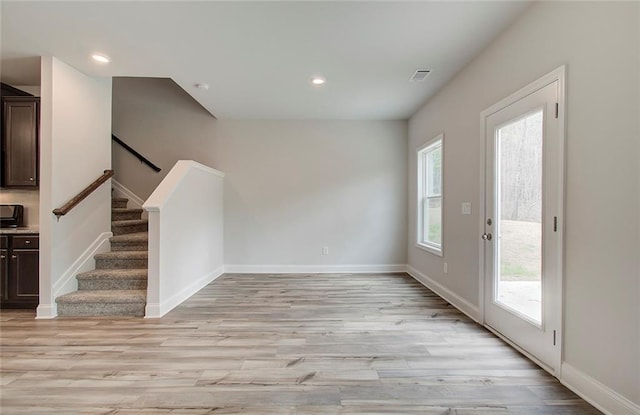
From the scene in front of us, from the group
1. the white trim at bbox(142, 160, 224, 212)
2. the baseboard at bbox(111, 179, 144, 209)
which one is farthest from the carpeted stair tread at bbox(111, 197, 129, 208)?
the white trim at bbox(142, 160, 224, 212)

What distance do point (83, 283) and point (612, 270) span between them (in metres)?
4.72

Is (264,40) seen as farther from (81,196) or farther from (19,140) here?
(19,140)

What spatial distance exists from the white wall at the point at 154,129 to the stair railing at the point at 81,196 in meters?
1.36

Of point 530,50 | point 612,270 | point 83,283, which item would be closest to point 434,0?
point 530,50

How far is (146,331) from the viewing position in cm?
268

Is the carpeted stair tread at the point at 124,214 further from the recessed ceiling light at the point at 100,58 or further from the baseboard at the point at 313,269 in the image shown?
the recessed ceiling light at the point at 100,58

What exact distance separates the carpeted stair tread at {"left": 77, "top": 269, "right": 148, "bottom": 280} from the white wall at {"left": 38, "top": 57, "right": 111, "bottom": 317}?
0.19 m

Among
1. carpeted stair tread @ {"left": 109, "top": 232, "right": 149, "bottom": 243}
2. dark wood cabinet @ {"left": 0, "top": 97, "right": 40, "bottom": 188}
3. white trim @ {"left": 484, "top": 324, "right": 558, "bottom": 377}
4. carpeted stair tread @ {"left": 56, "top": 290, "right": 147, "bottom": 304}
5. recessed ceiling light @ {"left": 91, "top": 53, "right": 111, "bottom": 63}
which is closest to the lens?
white trim @ {"left": 484, "top": 324, "right": 558, "bottom": 377}

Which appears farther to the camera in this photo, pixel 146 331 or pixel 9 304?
pixel 9 304

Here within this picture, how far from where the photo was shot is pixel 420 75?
328 centimetres

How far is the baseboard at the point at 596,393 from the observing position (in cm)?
150

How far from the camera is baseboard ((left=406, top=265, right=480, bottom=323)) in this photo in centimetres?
295

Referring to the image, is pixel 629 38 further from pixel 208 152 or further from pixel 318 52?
pixel 208 152

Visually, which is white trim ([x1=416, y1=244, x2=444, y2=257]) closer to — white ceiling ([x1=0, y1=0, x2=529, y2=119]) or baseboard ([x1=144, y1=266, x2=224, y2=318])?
white ceiling ([x1=0, y1=0, x2=529, y2=119])
